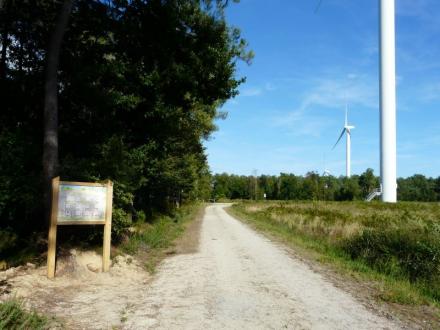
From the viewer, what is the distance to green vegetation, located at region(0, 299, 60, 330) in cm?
495

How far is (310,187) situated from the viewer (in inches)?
5202

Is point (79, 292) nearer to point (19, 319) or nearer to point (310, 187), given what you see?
point (19, 319)

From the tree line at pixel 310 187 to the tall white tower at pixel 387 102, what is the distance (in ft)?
218

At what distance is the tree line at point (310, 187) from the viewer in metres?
124

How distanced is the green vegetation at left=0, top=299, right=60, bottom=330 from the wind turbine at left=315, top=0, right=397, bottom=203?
5349 centimetres

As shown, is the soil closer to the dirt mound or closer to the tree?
the dirt mound

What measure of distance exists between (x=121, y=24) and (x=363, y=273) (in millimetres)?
9903

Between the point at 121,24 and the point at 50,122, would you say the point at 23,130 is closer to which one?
the point at 50,122

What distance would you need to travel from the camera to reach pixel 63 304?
6.60 m

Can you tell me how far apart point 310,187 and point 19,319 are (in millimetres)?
130967

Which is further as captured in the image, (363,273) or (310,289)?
(363,273)

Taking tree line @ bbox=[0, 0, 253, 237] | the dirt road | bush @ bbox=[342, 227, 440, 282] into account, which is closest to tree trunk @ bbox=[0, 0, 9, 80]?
tree line @ bbox=[0, 0, 253, 237]

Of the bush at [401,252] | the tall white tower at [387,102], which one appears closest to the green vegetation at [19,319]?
the bush at [401,252]

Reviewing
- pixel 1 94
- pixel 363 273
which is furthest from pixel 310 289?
pixel 1 94
